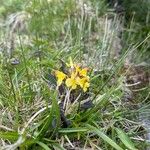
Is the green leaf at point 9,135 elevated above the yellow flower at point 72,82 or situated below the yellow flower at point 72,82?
below

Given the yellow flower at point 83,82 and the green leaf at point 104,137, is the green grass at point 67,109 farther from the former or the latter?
the yellow flower at point 83,82

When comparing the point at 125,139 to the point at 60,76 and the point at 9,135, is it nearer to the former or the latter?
the point at 60,76

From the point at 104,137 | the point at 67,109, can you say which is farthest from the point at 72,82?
the point at 104,137

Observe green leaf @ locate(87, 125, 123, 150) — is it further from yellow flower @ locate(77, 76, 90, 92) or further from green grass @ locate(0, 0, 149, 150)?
yellow flower @ locate(77, 76, 90, 92)

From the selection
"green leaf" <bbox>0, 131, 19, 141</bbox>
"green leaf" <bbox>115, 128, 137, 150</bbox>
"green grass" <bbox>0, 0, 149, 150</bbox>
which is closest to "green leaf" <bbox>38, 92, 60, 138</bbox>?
"green grass" <bbox>0, 0, 149, 150</bbox>

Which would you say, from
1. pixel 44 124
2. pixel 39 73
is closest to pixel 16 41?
pixel 39 73

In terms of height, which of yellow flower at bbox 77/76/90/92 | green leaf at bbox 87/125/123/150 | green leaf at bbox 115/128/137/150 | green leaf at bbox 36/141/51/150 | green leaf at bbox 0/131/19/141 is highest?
yellow flower at bbox 77/76/90/92

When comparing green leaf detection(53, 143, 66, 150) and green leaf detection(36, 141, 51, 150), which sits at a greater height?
green leaf detection(36, 141, 51, 150)

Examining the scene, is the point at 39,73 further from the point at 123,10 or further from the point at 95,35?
the point at 123,10

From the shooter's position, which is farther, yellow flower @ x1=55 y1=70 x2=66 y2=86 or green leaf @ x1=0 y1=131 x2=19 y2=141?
yellow flower @ x1=55 y1=70 x2=66 y2=86

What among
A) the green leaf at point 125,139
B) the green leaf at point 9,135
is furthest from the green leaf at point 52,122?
the green leaf at point 125,139
